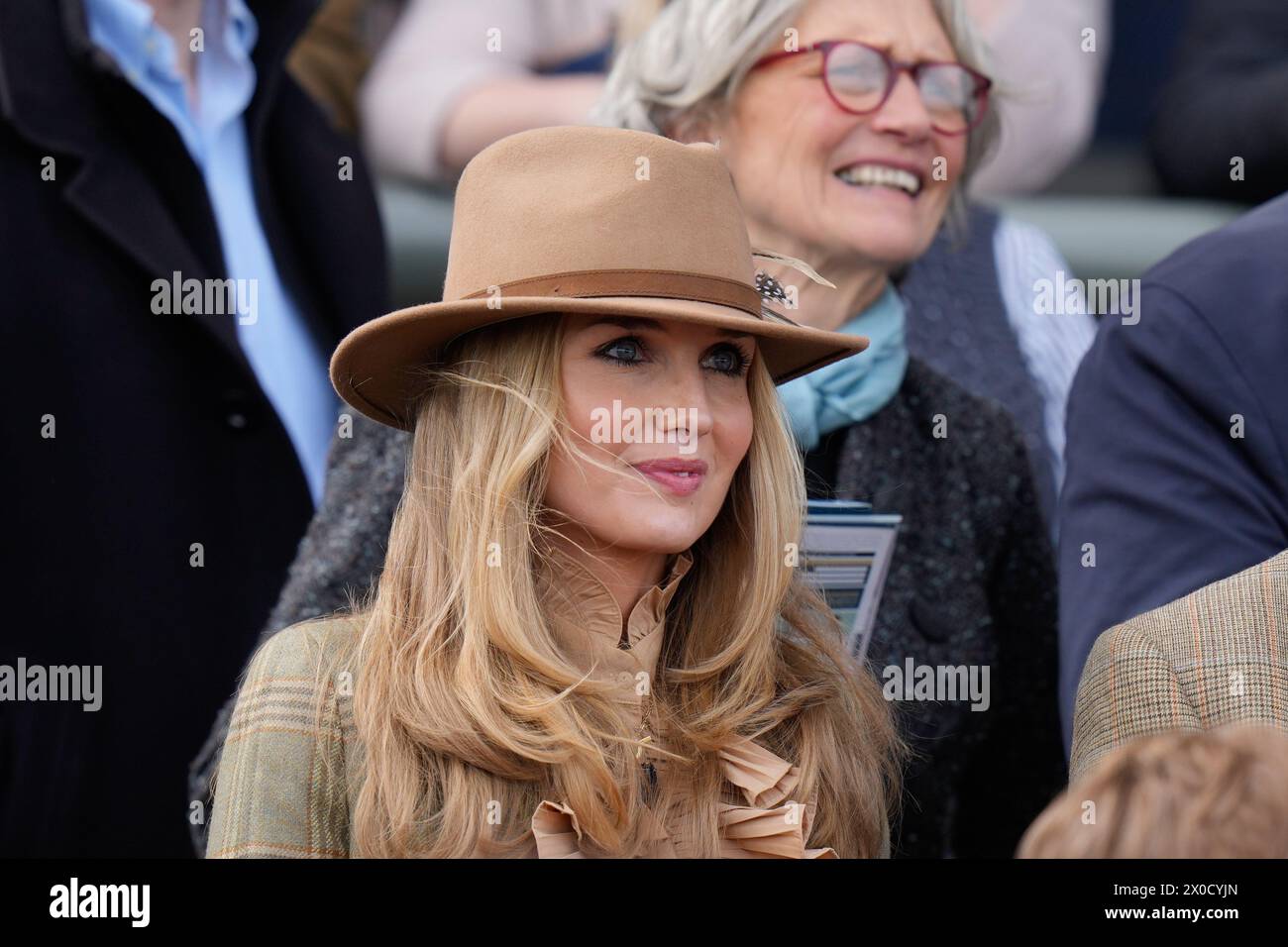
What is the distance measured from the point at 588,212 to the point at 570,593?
424 millimetres

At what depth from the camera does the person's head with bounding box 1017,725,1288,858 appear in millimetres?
1427

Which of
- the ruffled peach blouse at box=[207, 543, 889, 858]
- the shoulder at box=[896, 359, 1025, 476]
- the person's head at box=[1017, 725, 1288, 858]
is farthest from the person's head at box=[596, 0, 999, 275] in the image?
the person's head at box=[1017, 725, 1288, 858]

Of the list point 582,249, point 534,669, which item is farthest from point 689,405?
point 534,669

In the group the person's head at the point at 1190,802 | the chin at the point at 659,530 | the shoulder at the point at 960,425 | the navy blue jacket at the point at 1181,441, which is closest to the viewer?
the person's head at the point at 1190,802

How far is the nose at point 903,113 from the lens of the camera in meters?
2.64

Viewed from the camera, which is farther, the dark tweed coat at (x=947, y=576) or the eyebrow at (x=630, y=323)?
the dark tweed coat at (x=947, y=576)

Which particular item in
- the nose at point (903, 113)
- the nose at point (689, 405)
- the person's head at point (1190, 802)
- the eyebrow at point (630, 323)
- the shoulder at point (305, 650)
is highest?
the nose at point (903, 113)

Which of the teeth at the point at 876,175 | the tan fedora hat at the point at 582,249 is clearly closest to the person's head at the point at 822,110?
the teeth at the point at 876,175

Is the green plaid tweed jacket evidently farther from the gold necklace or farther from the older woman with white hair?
the older woman with white hair

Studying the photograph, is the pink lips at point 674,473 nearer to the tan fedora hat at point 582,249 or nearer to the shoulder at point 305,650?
the tan fedora hat at point 582,249

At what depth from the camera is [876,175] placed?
268 centimetres
